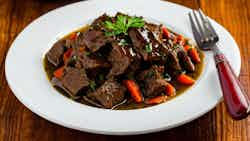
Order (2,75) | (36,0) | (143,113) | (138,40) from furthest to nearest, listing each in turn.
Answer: (36,0), (2,75), (138,40), (143,113)

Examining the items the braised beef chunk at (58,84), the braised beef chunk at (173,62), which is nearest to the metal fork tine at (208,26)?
the braised beef chunk at (173,62)

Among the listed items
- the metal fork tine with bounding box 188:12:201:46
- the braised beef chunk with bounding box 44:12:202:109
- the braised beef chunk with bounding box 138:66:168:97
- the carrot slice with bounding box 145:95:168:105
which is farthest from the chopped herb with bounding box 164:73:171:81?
the metal fork tine with bounding box 188:12:201:46

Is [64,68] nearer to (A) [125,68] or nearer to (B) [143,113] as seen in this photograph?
(A) [125,68]

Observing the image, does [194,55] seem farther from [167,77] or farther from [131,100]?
[131,100]

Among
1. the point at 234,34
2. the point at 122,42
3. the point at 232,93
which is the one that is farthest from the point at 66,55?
the point at 234,34

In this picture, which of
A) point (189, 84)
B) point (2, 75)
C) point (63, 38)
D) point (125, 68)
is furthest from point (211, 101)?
point (2, 75)

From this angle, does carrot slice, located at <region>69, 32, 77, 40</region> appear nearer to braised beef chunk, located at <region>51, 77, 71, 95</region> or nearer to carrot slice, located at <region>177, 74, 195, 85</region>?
braised beef chunk, located at <region>51, 77, 71, 95</region>
